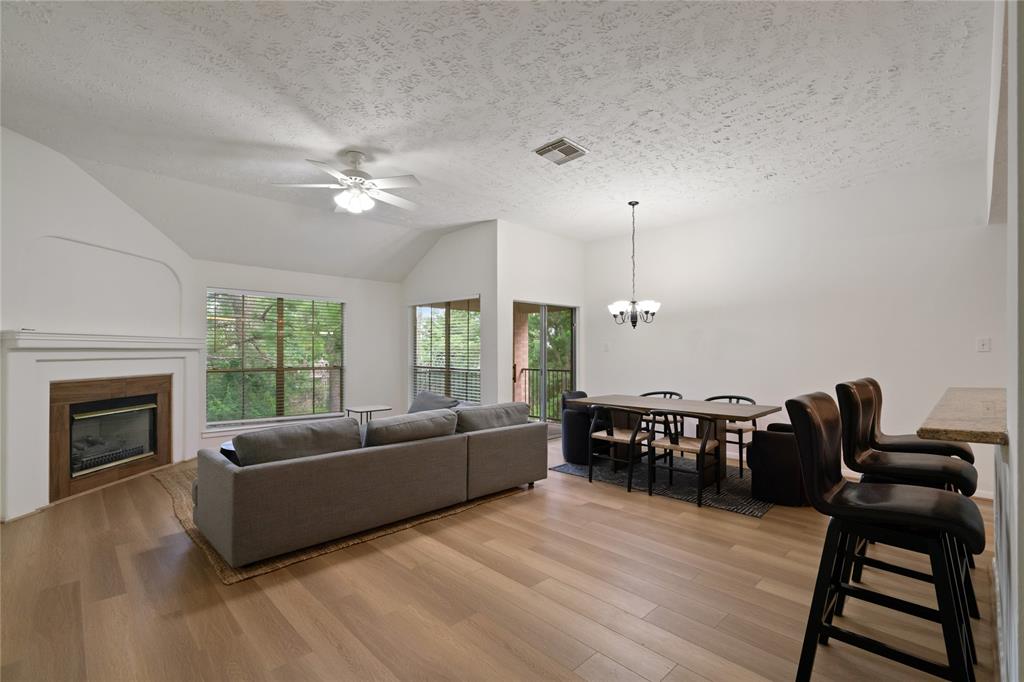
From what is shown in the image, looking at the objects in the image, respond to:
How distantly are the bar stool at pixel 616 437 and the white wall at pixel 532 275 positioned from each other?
1.33m

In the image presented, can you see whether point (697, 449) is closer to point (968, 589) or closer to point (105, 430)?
point (968, 589)

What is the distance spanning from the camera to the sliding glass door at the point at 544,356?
668 centimetres

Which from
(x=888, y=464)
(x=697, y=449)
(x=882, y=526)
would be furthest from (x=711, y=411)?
(x=882, y=526)

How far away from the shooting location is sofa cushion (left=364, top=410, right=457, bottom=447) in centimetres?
329

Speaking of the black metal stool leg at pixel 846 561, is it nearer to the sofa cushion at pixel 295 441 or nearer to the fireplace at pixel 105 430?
the sofa cushion at pixel 295 441

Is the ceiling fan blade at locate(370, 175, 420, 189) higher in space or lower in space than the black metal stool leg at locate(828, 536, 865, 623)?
higher

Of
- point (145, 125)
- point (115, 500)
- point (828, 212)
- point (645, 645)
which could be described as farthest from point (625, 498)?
point (145, 125)

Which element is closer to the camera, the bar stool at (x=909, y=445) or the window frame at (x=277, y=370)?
the bar stool at (x=909, y=445)

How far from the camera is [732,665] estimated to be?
1.92m

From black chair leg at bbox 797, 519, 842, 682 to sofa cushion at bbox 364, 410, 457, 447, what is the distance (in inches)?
99.8

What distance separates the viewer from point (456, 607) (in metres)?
2.35

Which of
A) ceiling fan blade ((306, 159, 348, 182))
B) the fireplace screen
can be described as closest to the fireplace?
the fireplace screen

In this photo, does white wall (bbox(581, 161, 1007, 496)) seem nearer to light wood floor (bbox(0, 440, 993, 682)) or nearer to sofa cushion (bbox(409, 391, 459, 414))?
light wood floor (bbox(0, 440, 993, 682))

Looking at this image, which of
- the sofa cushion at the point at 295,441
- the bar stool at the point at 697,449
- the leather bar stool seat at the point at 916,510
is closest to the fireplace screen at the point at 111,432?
the sofa cushion at the point at 295,441
